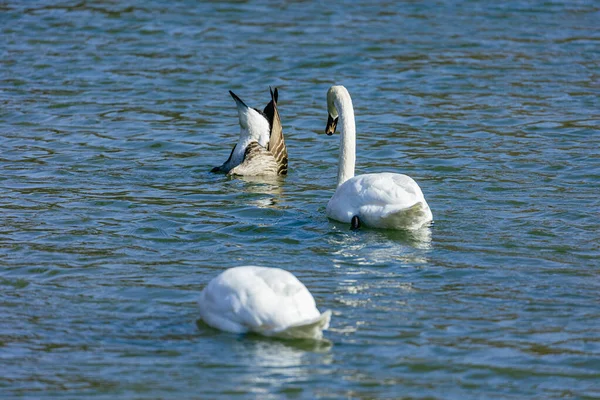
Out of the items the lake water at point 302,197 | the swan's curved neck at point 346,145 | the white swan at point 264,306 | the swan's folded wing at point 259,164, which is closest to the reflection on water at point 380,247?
the lake water at point 302,197

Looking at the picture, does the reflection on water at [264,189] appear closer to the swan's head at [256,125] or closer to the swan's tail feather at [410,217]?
the swan's head at [256,125]

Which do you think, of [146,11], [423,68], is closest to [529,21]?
[423,68]

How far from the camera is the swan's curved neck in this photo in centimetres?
1053

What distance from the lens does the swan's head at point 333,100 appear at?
35.1ft

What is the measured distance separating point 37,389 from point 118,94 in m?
10.0

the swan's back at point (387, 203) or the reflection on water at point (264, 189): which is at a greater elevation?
the swan's back at point (387, 203)

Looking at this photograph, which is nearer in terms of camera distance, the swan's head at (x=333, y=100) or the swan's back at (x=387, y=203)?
the swan's back at (x=387, y=203)

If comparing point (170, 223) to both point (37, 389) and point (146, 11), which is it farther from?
point (146, 11)

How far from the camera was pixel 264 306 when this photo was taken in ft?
21.0

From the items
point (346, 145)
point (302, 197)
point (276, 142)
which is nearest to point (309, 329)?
point (346, 145)

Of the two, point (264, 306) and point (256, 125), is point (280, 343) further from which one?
point (256, 125)

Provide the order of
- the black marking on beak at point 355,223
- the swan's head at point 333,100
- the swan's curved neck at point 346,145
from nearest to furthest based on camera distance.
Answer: the black marking on beak at point 355,223, the swan's curved neck at point 346,145, the swan's head at point 333,100

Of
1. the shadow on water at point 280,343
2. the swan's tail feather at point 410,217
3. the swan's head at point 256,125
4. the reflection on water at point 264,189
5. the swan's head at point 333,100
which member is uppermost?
the swan's head at point 333,100

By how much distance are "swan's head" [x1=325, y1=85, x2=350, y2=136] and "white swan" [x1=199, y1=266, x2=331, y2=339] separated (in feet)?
14.1
